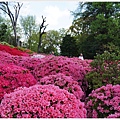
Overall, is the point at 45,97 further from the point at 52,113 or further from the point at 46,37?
the point at 46,37

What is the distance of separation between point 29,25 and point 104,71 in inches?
255

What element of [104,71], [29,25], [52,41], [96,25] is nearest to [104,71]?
[104,71]

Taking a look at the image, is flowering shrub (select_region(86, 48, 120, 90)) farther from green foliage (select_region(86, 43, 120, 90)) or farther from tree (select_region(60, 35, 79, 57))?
tree (select_region(60, 35, 79, 57))

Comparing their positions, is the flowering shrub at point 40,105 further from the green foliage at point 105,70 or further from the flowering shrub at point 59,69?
the flowering shrub at point 59,69

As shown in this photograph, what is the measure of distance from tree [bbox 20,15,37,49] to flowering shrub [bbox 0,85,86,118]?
650 cm

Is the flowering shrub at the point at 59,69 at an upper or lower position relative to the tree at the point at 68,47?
lower

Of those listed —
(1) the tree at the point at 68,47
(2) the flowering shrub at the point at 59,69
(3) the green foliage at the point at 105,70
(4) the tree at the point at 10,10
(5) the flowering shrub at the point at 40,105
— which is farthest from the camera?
(1) the tree at the point at 68,47

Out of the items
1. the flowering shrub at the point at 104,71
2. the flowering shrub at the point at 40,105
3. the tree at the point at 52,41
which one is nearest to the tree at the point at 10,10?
the tree at the point at 52,41

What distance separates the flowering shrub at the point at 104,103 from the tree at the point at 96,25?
7.21 m

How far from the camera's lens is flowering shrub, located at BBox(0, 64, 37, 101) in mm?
2254

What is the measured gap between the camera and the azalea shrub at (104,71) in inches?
103

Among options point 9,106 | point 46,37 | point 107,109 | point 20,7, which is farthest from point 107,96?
point 46,37

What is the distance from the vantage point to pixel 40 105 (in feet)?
5.48

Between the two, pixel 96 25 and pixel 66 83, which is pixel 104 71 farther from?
pixel 96 25
